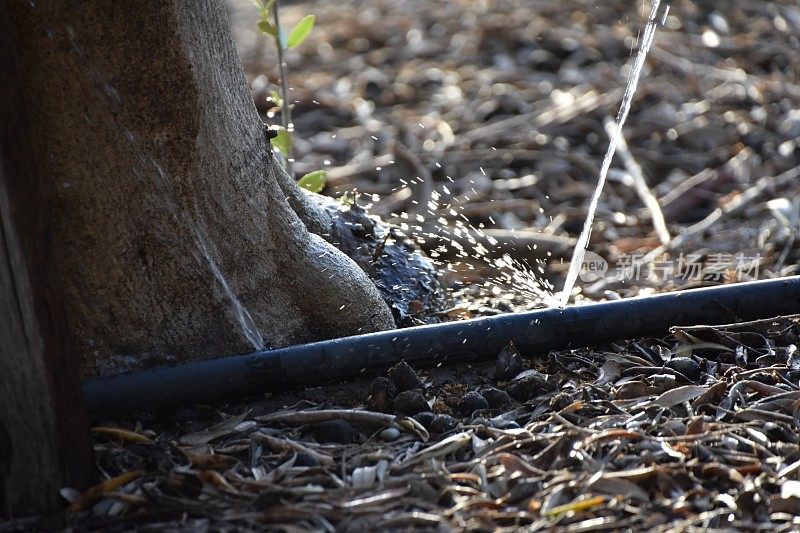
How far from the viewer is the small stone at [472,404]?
2.02 metres

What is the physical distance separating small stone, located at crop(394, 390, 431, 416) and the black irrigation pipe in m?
0.14

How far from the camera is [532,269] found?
3.28 m

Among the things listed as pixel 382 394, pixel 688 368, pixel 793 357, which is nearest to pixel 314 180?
pixel 382 394

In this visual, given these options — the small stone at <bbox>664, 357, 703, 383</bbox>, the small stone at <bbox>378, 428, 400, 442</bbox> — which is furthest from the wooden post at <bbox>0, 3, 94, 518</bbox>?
the small stone at <bbox>664, 357, 703, 383</bbox>

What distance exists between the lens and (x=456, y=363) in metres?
2.21

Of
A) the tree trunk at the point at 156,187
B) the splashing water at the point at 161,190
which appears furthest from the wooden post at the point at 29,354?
the splashing water at the point at 161,190

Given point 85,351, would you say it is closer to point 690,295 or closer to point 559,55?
point 690,295

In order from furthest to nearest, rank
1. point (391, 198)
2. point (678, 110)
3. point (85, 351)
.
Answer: point (678, 110), point (391, 198), point (85, 351)

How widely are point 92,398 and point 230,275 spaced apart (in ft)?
1.27

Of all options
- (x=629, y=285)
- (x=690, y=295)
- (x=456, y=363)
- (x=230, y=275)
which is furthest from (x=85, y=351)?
(x=629, y=285)

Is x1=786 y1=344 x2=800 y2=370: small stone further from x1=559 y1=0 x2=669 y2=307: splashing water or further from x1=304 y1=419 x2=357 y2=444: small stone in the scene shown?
x1=304 y1=419 x2=357 y2=444: small stone

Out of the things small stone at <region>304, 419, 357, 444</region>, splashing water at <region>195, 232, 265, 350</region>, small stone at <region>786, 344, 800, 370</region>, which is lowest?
small stone at <region>786, 344, 800, 370</region>

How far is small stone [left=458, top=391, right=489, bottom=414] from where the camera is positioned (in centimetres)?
202

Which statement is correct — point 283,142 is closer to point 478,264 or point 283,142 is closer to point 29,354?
point 478,264
